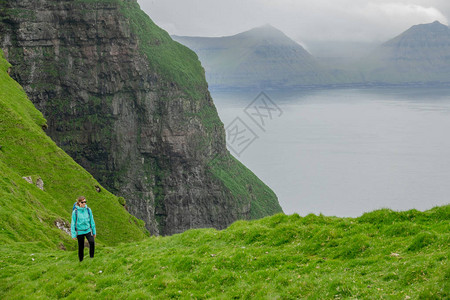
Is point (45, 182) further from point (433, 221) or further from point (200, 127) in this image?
point (200, 127)

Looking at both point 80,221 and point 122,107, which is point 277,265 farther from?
point 122,107

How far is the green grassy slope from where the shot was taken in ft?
102

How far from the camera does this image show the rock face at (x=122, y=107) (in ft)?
552

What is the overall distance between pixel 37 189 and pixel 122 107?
456ft

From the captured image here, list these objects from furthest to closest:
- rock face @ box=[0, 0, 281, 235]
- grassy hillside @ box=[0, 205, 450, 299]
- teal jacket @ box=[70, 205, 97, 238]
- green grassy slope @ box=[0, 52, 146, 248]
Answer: rock face @ box=[0, 0, 281, 235], green grassy slope @ box=[0, 52, 146, 248], teal jacket @ box=[70, 205, 97, 238], grassy hillside @ box=[0, 205, 450, 299]

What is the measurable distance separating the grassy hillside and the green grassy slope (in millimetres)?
7645

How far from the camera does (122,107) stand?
183 metres

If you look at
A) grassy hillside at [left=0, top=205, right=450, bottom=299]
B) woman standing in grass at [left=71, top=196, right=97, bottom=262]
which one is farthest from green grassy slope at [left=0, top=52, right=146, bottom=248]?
woman standing in grass at [left=71, top=196, right=97, bottom=262]

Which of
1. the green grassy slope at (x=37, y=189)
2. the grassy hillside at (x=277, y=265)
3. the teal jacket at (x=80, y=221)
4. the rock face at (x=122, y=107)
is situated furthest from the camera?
the rock face at (x=122, y=107)

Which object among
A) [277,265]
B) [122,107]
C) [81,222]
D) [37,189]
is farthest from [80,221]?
[122,107]

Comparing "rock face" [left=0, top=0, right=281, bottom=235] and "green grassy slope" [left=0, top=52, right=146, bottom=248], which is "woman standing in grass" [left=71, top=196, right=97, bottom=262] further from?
"rock face" [left=0, top=0, right=281, bottom=235]

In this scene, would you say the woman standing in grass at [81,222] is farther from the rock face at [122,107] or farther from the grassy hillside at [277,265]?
the rock face at [122,107]

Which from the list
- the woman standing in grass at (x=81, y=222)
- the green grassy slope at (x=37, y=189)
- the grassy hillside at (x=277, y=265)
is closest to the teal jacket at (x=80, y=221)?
the woman standing in grass at (x=81, y=222)

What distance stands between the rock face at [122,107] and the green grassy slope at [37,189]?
85.1 meters
